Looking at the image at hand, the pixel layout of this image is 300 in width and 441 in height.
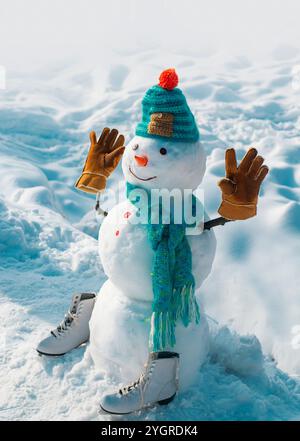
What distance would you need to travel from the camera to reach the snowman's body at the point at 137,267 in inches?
82.2

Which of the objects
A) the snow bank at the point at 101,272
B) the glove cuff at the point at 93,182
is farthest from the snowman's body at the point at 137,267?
the glove cuff at the point at 93,182

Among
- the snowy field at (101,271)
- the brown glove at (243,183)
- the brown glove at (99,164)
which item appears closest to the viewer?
the brown glove at (243,183)

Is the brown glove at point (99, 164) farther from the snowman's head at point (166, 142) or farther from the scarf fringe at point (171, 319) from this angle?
the scarf fringe at point (171, 319)

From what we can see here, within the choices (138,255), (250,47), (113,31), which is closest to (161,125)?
(138,255)

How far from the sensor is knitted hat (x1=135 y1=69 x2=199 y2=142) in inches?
81.1

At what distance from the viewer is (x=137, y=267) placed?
211cm

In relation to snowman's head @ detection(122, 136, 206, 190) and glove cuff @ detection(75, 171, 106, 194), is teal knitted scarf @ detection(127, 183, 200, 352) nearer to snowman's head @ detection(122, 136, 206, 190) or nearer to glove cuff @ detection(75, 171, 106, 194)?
snowman's head @ detection(122, 136, 206, 190)

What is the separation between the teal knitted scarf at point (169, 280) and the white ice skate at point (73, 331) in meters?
0.55

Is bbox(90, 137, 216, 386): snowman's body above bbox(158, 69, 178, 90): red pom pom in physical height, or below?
below

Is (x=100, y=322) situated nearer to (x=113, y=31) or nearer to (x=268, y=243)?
(x=268, y=243)

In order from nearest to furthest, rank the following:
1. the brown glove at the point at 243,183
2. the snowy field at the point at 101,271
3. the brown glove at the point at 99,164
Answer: the brown glove at the point at 243,183
the snowy field at the point at 101,271
the brown glove at the point at 99,164

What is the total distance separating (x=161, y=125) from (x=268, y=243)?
203 centimetres

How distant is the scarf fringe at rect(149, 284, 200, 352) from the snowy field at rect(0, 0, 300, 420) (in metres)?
0.31

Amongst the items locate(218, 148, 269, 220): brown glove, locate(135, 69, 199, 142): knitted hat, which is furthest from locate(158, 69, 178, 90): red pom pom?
locate(218, 148, 269, 220): brown glove
